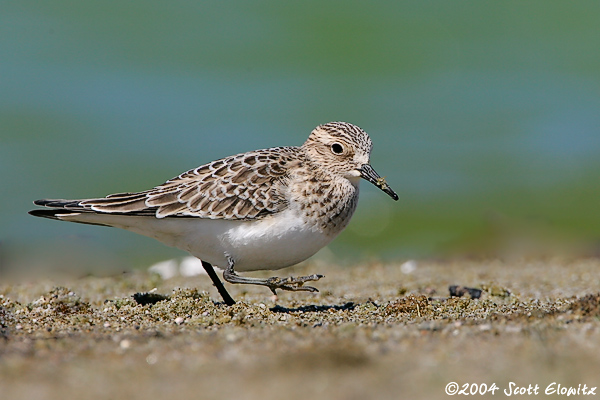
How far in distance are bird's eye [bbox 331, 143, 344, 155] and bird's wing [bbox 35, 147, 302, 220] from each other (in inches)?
13.8

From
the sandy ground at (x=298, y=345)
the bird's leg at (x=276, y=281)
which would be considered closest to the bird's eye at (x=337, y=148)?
Result: the bird's leg at (x=276, y=281)

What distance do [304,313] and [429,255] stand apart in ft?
18.9

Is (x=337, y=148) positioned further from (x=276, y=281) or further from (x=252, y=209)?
(x=276, y=281)

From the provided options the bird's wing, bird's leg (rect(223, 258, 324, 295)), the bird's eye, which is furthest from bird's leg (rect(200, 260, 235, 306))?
the bird's eye

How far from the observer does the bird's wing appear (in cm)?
667

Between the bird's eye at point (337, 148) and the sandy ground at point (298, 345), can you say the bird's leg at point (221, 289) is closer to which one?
the sandy ground at point (298, 345)

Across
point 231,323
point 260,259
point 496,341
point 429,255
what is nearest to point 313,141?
point 260,259

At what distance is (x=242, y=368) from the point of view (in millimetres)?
4188

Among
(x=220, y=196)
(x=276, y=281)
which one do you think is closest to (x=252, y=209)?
(x=220, y=196)

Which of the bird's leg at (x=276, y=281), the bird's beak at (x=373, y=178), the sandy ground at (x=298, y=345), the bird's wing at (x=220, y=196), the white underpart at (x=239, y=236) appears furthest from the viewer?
the bird's beak at (x=373, y=178)

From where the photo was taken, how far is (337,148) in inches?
286

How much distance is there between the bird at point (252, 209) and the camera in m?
6.61

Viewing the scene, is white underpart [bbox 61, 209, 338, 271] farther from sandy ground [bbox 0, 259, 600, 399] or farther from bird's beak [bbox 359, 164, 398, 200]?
bird's beak [bbox 359, 164, 398, 200]

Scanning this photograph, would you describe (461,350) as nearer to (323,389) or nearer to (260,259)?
(323,389)
